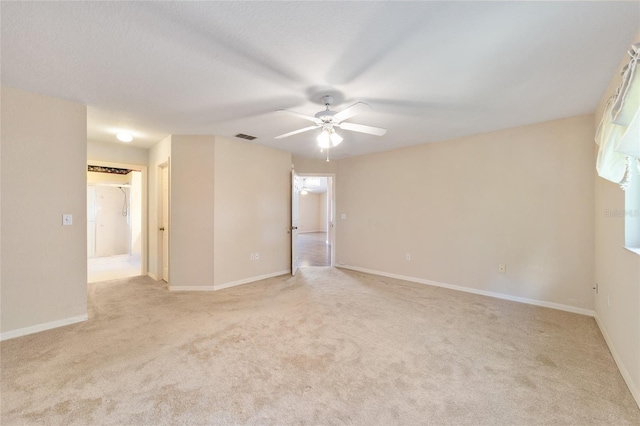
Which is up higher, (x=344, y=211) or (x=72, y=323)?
(x=344, y=211)

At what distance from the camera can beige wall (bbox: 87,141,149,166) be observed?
414cm

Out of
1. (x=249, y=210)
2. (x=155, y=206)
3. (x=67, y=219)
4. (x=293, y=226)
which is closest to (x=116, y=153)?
(x=155, y=206)

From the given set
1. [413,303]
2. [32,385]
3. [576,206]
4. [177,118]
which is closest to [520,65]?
[576,206]

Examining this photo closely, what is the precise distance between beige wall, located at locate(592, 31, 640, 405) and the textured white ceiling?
1.41 feet

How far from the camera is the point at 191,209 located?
3979 millimetres

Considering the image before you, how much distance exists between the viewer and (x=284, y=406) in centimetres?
160

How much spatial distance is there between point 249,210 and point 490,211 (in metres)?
3.77

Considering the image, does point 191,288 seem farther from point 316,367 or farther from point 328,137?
point 328,137

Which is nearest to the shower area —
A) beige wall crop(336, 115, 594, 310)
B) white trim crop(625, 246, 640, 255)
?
beige wall crop(336, 115, 594, 310)

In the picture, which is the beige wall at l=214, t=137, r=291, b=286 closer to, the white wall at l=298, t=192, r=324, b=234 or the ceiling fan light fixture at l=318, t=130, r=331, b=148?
the ceiling fan light fixture at l=318, t=130, r=331, b=148

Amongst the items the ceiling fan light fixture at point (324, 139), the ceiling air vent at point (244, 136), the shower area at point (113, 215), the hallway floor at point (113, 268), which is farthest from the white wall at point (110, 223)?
the ceiling fan light fixture at point (324, 139)

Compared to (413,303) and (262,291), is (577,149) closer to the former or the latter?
(413,303)

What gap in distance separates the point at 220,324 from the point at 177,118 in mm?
2516

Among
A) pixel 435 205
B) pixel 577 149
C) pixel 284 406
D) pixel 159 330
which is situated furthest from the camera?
pixel 435 205
